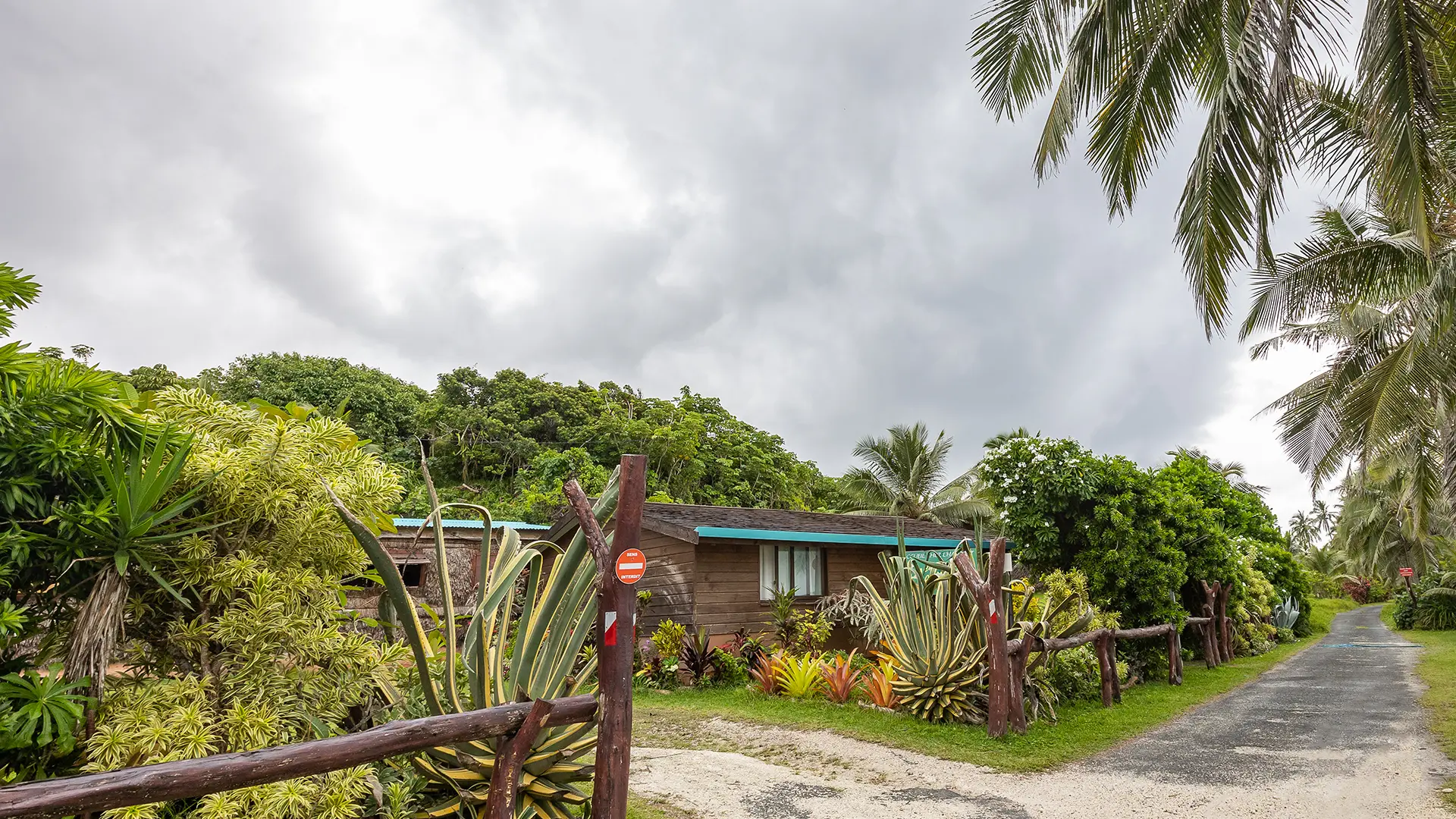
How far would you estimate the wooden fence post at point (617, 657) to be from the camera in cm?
415

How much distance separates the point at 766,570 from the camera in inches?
564

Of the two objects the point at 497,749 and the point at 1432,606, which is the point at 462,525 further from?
the point at 1432,606

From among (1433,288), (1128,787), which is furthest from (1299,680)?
(1128,787)

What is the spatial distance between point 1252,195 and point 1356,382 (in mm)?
7025

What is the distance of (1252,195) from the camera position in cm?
627

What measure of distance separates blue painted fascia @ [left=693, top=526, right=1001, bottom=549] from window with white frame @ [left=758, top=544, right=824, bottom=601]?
0.47 meters

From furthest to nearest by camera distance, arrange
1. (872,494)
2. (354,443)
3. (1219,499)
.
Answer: (872,494) < (1219,499) < (354,443)

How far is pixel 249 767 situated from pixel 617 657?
1824 mm

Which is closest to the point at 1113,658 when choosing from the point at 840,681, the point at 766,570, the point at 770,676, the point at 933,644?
the point at 933,644

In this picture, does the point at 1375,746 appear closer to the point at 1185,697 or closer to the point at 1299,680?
the point at 1185,697

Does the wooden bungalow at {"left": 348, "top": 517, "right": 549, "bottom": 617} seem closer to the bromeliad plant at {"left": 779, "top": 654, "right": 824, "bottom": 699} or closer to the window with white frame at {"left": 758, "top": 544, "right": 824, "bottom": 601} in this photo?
the window with white frame at {"left": 758, "top": 544, "right": 824, "bottom": 601}

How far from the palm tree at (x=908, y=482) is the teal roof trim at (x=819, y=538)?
44.3 feet

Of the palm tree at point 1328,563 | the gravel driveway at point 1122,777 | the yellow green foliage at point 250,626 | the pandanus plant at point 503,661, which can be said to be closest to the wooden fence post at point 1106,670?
the gravel driveway at point 1122,777

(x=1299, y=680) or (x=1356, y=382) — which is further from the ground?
(x=1356, y=382)
